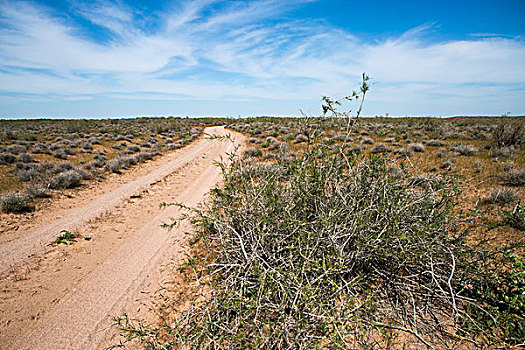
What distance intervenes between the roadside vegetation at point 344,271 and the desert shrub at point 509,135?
38.7ft

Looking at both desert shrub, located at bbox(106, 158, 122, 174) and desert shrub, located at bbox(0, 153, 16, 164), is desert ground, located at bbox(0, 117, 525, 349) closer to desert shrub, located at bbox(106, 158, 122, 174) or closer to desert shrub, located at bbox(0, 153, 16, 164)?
desert shrub, located at bbox(106, 158, 122, 174)

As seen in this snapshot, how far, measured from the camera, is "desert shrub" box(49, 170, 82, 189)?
9343 millimetres

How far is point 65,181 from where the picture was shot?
9461 mm

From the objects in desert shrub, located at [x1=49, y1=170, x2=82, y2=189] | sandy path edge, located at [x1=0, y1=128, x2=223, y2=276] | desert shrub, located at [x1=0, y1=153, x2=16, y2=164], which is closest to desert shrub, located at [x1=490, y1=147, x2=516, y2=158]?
sandy path edge, located at [x1=0, y1=128, x2=223, y2=276]

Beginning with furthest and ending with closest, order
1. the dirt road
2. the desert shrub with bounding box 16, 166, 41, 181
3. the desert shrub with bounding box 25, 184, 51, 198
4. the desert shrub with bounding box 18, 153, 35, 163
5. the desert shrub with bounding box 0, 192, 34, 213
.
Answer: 1. the desert shrub with bounding box 18, 153, 35, 163
2. the desert shrub with bounding box 16, 166, 41, 181
3. the desert shrub with bounding box 25, 184, 51, 198
4. the desert shrub with bounding box 0, 192, 34, 213
5. the dirt road

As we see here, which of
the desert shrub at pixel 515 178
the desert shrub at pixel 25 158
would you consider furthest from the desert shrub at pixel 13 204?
the desert shrub at pixel 515 178

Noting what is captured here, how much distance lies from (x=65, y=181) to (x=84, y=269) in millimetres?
6486

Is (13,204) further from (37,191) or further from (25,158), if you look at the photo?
(25,158)

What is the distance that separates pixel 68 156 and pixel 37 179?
658 cm

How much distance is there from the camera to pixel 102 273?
15.8 feet

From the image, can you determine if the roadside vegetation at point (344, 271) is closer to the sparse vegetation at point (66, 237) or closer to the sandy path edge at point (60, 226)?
the sparse vegetation at point (66, 237)

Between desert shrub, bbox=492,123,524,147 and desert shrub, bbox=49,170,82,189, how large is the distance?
21517 mm

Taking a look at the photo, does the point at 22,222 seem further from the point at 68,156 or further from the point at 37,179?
the point at 68,156

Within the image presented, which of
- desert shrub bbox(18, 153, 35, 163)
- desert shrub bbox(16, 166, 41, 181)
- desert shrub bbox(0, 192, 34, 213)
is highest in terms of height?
desert shrub bbox(18, 153, 35, 163)
